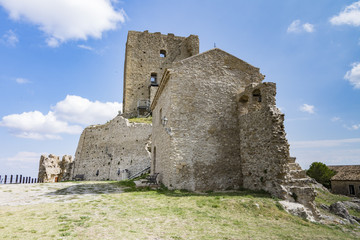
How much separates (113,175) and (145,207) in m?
14.6

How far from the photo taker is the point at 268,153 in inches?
390

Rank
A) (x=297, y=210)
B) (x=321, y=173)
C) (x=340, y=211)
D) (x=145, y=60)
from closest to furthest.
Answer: (x=297, y=210) → (x=340, y=211) → (x=145, y=60) → (x=321, y=173)

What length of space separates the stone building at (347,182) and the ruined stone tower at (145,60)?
92.2 ft

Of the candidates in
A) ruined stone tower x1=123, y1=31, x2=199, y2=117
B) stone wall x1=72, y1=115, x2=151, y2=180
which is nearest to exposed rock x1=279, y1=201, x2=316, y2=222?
stone wall x1=72, y1=115, x2=151, y2=180

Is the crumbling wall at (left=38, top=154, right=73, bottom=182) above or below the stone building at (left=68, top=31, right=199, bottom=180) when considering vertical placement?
below

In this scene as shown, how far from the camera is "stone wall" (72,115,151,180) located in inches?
787

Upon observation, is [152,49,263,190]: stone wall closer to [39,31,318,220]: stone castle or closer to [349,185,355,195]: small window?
[39,31,318,220]: stone castle

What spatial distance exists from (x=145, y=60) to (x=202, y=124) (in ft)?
76.5

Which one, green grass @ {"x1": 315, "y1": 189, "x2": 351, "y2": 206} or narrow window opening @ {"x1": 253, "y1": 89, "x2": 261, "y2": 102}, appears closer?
narrow window opening @ {"x1": 253, "y1": 89, "x2": 261, "y2": 102}

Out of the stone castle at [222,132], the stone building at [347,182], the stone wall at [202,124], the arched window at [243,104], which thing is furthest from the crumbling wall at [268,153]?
the stone building at [347,182]

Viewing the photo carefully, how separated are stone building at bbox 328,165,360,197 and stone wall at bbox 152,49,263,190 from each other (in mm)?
27734

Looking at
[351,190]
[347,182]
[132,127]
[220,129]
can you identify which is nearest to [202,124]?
[220,129]

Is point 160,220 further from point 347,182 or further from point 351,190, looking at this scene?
point 347,182

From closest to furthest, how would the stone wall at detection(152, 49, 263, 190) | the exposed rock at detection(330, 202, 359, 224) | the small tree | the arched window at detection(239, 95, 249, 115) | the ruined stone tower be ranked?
the stone wall at detection(152, 49, 263, 190)
the exposed rock at detection(330, 202, 359, 224)
the arched window at detection(239, 95, 249, 115)
the ruined stone tower
the small tree
